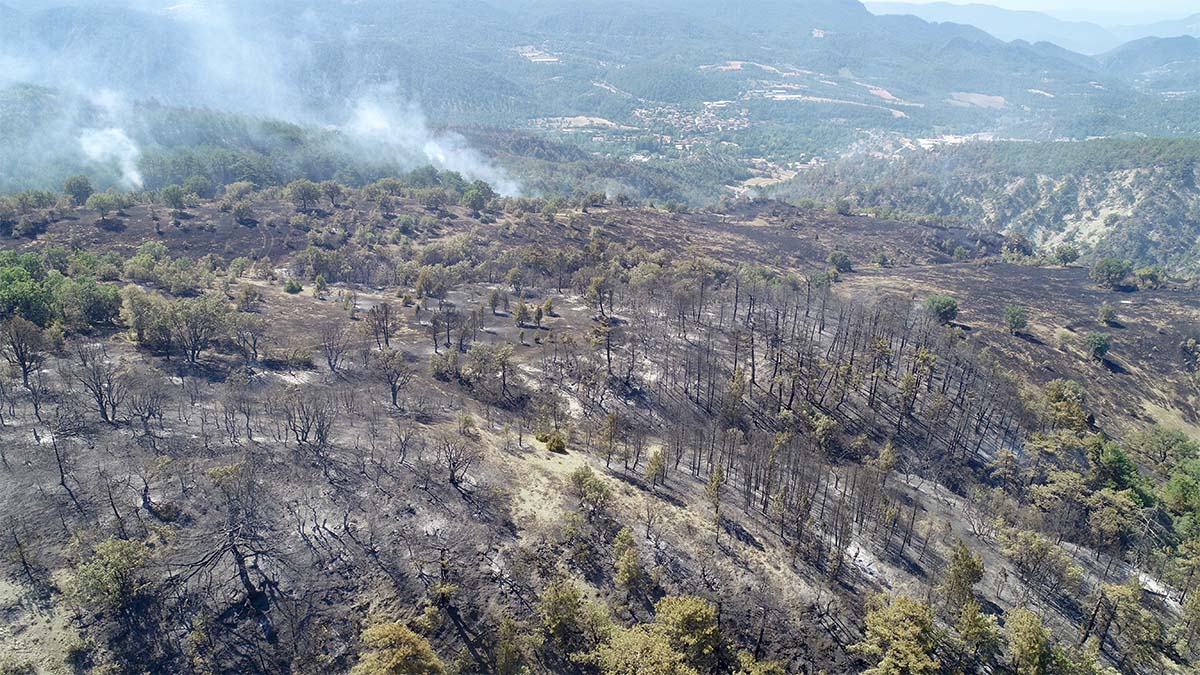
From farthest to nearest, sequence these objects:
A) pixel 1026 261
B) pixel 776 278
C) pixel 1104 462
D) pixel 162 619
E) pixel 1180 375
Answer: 1. pixel 1026 261
2. pixel 776 278
3. pixel 1180 375
4. pixel 1104 462
5. pixel 162 619

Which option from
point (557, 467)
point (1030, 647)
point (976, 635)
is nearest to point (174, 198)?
point (557, 467)

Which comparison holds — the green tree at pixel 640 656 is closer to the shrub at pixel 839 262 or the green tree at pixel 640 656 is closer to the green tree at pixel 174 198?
the shrub at pixel 839 262

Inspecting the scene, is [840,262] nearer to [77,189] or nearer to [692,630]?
[692,630]

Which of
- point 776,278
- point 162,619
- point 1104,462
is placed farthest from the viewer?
point 776,278

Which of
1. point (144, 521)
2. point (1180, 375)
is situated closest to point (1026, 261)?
point (1180, 375)

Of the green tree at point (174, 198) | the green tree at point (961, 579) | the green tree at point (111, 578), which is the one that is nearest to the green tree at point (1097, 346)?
the green tree at point (961, 579)

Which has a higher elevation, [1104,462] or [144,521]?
[144,521]

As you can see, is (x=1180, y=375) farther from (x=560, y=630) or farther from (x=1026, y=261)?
(x=560, y=630)

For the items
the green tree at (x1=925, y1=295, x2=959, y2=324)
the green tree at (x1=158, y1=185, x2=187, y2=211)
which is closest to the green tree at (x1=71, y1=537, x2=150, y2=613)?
the green tree at (x1=925, y1=295, x2=959, y2=324)
